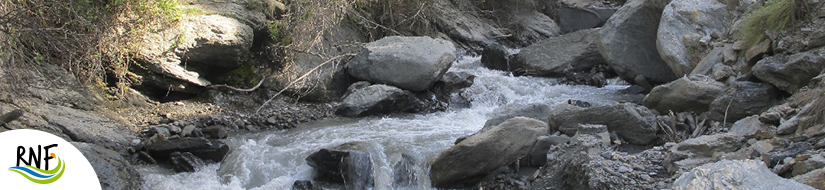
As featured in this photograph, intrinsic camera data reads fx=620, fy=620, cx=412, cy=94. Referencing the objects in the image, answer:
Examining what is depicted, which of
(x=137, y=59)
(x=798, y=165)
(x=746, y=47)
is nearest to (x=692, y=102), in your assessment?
(x=746, y=47)

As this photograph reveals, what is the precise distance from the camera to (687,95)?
5.60m

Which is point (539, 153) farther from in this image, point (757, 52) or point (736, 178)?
point (757, 52)

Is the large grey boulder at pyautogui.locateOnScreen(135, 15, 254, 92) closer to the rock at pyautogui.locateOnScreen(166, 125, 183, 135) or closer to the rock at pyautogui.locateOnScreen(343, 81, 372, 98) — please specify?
the rock at pyautogui.locateOnScreen(166, 125, 183, 135)

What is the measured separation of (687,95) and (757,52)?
2.43ft

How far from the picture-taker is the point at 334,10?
26.2 ft

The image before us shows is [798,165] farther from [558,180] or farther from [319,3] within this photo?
[319,3]

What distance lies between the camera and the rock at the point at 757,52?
18.1ft

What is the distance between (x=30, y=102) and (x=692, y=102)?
579 centimetres

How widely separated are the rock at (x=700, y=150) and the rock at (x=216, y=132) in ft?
13.2

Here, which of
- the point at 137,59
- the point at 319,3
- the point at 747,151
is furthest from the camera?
the point at 319,3

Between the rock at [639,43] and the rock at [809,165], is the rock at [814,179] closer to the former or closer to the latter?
the rock at [809,165]

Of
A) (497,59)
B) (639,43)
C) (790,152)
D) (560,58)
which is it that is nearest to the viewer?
(790,152)

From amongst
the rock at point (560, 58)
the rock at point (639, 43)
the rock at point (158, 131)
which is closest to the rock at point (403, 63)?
the rock at point (560, 58)

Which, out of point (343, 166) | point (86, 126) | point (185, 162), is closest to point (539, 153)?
point (343, 166)
